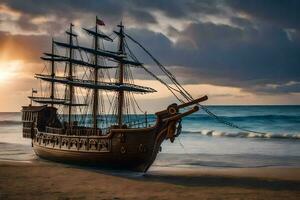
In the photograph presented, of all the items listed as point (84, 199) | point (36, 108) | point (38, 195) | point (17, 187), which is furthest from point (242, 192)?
point (36, 108)

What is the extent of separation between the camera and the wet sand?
55.0 ft

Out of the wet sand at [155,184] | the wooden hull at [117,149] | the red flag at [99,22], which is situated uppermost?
the red flag at [99,22]

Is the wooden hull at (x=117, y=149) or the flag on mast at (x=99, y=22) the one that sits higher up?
the flag on mast at (x=99, y=22)

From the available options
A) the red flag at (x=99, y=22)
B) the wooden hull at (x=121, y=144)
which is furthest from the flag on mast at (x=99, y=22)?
the wooden hull at (x=121, y=144)

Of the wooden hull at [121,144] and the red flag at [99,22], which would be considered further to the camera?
the red flag at [99,22]

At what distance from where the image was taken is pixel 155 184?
66.7ft

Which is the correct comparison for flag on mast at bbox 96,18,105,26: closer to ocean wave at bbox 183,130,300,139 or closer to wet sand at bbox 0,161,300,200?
wet sand at bbox 0,161,300,200

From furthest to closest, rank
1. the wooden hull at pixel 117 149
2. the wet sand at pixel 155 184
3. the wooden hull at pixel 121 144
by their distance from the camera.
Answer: the wooden hull at pixel 117 149, the wooden hull at pixel 121 144, the wet sand at pixel 155 184

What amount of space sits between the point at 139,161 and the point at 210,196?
9.61m

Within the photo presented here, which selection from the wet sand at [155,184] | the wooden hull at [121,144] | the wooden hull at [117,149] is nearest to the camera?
the wet sand at [155,184]

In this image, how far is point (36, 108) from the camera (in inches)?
1507

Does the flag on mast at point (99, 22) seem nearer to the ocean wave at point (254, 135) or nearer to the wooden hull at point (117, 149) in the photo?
the wooden hull at point (117, 149)

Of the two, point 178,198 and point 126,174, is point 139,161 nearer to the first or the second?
point 126,174

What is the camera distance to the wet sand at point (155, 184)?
1677 cm
